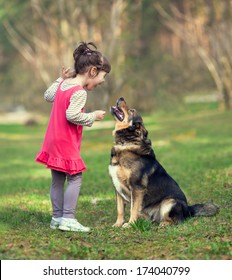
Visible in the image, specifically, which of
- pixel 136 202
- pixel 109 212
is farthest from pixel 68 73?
pixel 109 212

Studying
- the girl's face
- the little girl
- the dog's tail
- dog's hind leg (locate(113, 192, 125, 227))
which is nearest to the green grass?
the dog's tail

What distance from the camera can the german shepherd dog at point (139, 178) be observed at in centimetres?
844

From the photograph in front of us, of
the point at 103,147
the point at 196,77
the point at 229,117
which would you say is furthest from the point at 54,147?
the point at 196,77

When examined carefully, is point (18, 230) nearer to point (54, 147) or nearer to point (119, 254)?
point (54, 147)

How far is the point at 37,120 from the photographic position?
141ft

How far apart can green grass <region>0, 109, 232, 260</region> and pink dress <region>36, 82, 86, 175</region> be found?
2.41 ft

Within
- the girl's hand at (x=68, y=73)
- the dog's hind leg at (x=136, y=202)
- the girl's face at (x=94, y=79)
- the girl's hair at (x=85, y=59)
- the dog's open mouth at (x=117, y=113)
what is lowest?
the dog's hind leg at (x=136, y=202)

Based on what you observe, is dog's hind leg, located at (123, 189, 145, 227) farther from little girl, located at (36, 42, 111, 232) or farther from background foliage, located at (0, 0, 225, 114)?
background foliage, located at (0, 0, 225, 114)

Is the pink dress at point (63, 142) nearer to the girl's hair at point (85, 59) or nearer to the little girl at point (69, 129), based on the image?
the little girl at point (69, 129)

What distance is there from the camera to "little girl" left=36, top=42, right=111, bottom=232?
313 inches

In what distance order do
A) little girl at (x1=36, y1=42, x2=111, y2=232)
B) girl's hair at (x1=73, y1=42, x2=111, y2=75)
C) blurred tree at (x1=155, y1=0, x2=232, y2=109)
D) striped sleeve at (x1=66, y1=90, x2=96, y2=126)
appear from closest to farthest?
striped sleeve at (x1=66, y1=90, x2=96, y2=126) → little girl at (x1=36, y1=42, x2=111, y2=232) → girl's hair at (x1=73, y1=42, x2=111, y2=75) → blurred tree at (x1=155, y1=0, x2=232, y2=109)

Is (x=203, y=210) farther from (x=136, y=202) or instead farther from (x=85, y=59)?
(x=85, y=59)

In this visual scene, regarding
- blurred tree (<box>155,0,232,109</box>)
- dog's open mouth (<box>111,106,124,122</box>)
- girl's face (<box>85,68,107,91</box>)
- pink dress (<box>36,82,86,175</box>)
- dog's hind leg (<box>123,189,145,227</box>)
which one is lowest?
dog's hind leg (<box>123,189,145,227</box>)

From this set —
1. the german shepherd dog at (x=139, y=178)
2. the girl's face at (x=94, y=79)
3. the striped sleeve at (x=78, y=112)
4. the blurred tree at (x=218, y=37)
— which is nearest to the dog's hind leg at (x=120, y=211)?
the german shepherd dog at (x=139, y=178)
